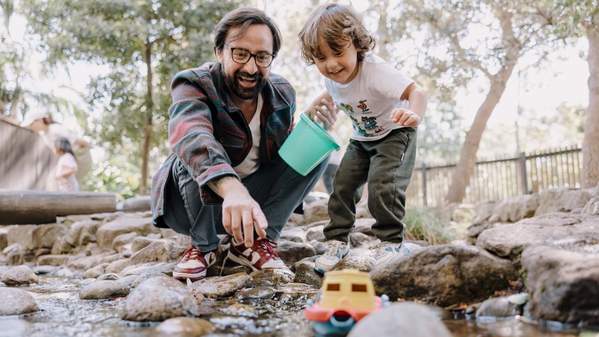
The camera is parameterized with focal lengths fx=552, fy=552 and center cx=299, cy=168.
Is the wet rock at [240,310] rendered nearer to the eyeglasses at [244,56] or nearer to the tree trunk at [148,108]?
the eyeglasses at [244,56]

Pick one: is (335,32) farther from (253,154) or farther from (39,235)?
(39,235)

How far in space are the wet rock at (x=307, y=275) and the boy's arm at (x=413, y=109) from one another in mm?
847

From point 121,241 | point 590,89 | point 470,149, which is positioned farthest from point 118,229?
point 470,149

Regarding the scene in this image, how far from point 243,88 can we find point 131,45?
694cm

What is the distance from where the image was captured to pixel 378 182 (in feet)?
9.65

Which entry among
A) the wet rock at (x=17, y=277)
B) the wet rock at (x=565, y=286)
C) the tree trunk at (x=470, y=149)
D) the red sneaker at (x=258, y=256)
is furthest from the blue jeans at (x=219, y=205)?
the tree trunk at (x=470, y=149)

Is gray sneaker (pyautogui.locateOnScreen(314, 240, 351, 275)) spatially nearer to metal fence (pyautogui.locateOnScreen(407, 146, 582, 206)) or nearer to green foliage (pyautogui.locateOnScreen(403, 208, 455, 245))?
green foliage (pyautogui.locateOnScreen(403, 208, 455, 245))

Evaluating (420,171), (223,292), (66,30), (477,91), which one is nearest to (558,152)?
(477,91)

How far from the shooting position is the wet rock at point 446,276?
1968 mm

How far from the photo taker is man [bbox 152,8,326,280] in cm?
256

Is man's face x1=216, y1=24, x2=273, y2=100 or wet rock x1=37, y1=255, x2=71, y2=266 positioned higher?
man's face x1=216, y1=24, x2=273, y2=100

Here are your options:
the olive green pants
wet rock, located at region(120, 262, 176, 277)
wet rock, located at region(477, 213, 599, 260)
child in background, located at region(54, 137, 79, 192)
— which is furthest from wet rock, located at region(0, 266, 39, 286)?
child in background, located at region(54, 137, 79, 192)

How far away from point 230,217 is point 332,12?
5.01 ft

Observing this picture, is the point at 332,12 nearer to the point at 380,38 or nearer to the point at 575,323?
the point at 575,323
